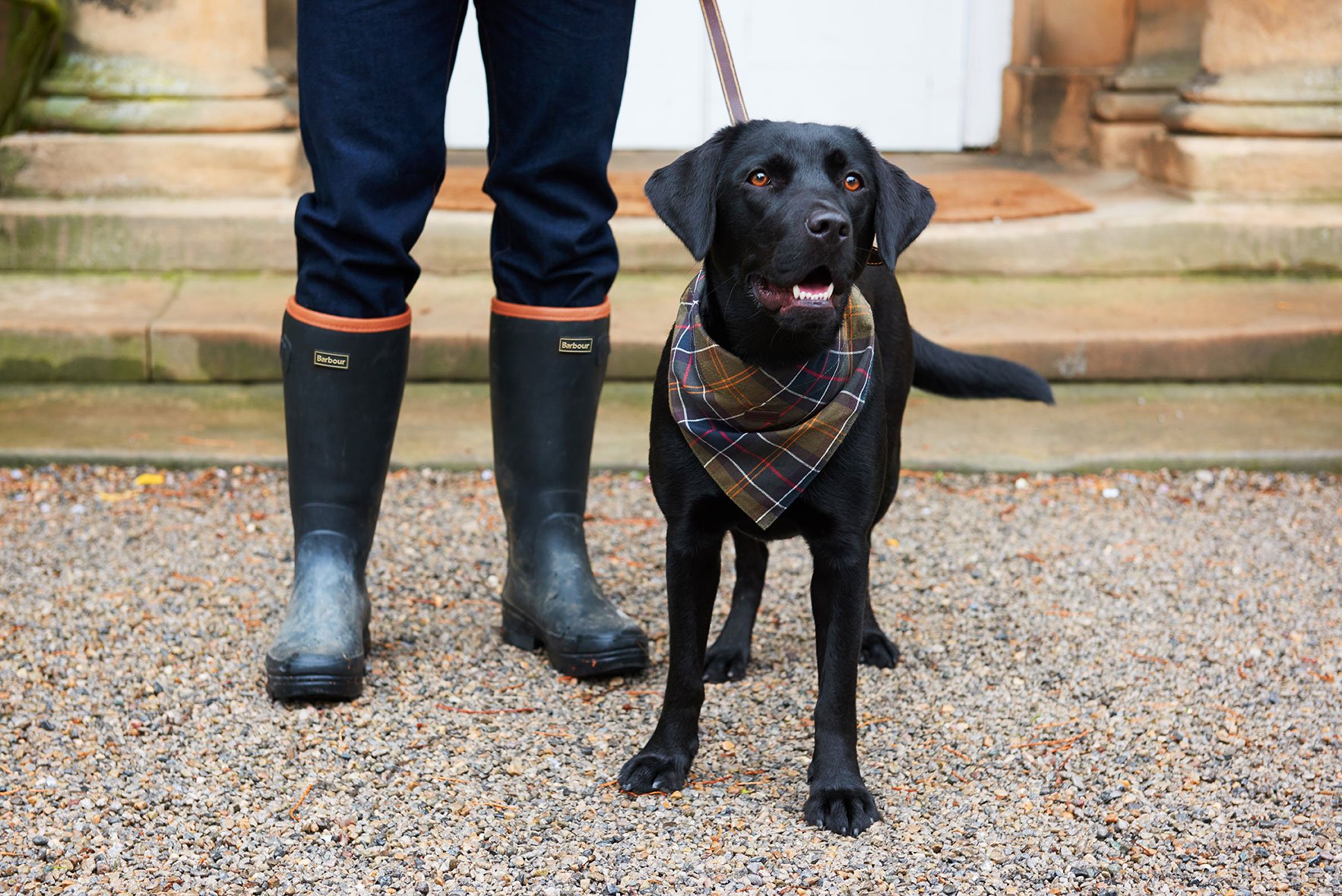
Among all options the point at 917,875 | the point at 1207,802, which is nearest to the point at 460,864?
the point at 917,875

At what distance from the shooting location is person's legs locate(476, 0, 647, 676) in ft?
7.88

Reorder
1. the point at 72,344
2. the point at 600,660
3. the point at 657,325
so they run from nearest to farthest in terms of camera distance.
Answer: the point at 600,660
the point at 72,344
the point at 657,325

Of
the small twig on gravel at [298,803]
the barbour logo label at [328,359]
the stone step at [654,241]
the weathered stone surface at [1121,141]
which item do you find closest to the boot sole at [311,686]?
the small twig on gravel at [298,803]

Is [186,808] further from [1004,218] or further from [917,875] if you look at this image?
[1004,218]

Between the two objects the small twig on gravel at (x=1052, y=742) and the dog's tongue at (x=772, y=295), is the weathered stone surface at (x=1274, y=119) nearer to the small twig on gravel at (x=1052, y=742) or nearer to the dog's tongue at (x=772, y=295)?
the small twig on gravel at (x=1052, y=742)

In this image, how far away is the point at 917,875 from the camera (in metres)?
1.93

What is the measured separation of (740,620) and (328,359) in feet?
2.92

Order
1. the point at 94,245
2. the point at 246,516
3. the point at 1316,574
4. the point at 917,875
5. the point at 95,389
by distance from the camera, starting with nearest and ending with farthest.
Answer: the point at 917,875 < the point at 1316,574 < the point at 246,516 < the point at 95,389 < the point at 94,245

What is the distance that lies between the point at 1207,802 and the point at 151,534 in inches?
93.8

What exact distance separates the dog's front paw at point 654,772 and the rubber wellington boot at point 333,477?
55cm

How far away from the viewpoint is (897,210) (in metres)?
2.15

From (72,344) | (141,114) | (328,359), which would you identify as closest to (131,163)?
(141,114)

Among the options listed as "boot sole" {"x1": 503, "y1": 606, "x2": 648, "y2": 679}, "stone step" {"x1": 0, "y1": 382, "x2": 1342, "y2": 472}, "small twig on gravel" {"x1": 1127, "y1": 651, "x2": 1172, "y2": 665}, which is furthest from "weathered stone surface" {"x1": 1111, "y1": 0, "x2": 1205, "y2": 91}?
"boot sole" {"x1": 503, "y1": 606, "x2": 648, "y2": 679}

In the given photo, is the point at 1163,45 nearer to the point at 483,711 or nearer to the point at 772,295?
the point at 772,295
